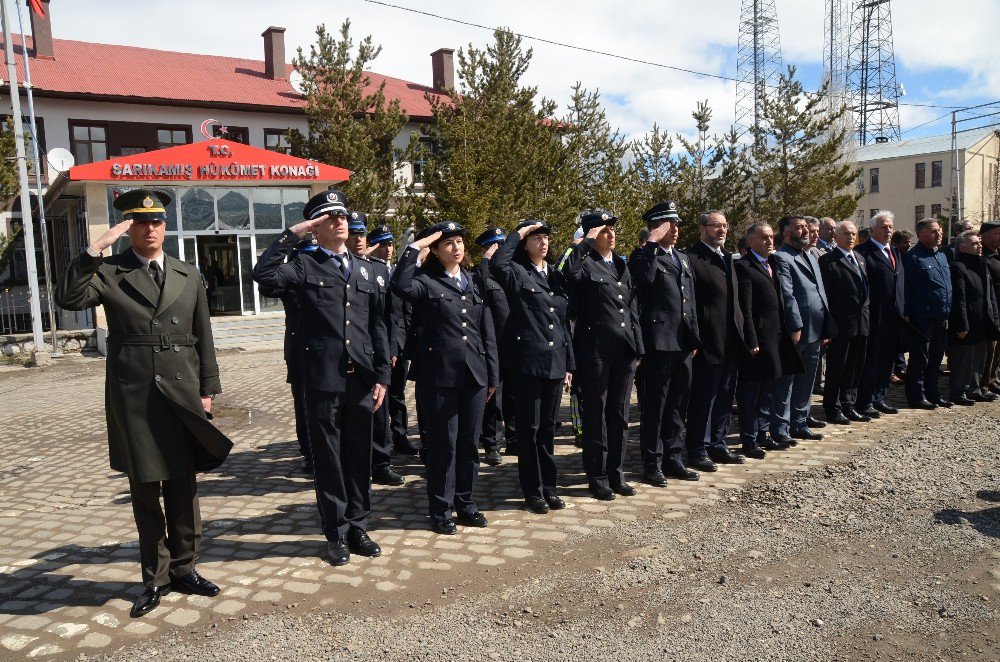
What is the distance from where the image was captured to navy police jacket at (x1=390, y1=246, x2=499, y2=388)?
4777mm

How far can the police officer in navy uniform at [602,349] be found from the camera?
539 centimetres

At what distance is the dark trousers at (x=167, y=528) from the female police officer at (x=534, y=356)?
2.16 m

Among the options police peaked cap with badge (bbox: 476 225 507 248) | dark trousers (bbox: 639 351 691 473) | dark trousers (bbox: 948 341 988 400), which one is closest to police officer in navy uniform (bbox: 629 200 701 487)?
dark trousers (bbox: 639 351 691 473)

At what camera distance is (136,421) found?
148 inches

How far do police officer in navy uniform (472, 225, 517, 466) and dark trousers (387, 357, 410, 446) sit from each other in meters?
0.77

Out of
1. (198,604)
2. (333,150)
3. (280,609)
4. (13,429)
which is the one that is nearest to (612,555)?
(280,609)

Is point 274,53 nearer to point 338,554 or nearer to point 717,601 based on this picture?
point 338,554

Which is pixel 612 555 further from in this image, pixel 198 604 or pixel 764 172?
pixel 764 172

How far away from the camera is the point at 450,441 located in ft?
15.9

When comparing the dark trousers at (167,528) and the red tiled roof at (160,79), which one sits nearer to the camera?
the dark trousers at (167,528)

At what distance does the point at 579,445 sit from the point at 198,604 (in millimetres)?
4032

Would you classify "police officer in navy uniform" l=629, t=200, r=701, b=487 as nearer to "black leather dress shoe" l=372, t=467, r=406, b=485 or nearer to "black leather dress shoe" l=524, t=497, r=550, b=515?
"black leather dress shoe" l=524, t=497, r=550, b=515

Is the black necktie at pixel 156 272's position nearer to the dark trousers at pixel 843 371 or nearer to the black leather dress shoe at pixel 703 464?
the black leather dress shoe at pixel 703 464

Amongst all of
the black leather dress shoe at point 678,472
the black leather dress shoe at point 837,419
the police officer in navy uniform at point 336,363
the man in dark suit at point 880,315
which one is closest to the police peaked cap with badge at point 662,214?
the black leather dress shoe at point 678,472
